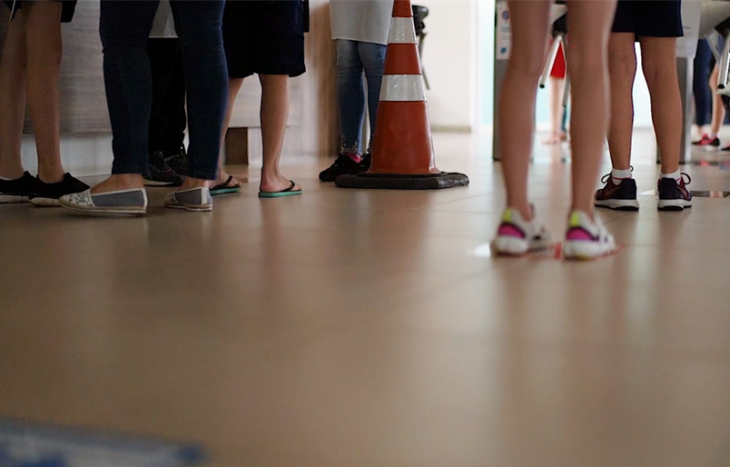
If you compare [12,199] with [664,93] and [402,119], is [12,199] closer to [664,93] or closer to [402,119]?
[402,119]

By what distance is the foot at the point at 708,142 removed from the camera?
5.86 m

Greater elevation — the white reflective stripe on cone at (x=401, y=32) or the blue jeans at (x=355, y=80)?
the white reflective stripe on cone at (x=401, y=32)

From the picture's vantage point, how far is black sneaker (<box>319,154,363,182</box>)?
341 centimetres

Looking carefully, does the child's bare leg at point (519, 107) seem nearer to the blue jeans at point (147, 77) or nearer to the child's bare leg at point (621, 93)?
the child's bare leg at point (621, 93)

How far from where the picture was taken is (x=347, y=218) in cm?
228

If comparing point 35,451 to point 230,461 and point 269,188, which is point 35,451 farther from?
point 269,188

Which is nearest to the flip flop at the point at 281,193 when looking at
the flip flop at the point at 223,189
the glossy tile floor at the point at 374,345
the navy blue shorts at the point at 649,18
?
the flip flop at the point at 223,189

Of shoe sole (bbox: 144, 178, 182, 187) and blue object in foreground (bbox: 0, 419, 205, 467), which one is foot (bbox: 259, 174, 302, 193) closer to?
shoe sole (bbox: 144, 178, 182, 187)

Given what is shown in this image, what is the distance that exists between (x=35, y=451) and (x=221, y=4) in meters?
1.76

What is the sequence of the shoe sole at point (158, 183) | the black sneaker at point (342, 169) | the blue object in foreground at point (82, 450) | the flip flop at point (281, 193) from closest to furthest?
1. the blue object in foreground at point (82, 450)
2. the flip flop at point (281, 193)
3. the shoe sole at point (158, 183)
4. the black sneaker at point (342, 169)

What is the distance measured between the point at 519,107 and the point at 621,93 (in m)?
0.75

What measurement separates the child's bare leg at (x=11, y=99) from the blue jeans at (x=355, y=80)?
1186 millimetres

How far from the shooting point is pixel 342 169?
3.43 metres

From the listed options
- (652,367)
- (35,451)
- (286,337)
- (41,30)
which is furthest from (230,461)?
(41,30)
